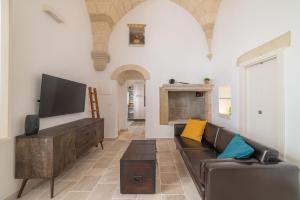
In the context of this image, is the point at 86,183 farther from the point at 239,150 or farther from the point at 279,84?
the point at 279,84

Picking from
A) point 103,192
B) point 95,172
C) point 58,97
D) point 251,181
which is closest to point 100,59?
point 58,97

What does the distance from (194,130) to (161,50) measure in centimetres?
305

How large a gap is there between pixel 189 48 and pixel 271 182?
4854 millimetres

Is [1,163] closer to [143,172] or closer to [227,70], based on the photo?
[143,172]

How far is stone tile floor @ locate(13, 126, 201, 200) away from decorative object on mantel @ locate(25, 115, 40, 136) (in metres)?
0.89

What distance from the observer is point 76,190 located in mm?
2580

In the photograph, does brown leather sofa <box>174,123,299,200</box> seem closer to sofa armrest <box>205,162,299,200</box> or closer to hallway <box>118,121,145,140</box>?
sofa armrest <box>205,162,299,200</box>

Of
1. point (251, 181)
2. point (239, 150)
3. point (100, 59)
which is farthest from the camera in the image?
point (100, 59)

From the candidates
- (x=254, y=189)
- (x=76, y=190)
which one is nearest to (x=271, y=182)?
(x=254, y=189)

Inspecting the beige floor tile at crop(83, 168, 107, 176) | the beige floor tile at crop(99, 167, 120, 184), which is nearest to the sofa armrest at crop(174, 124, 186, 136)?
the beige floor tile at crop(99, 167, 120, 184)

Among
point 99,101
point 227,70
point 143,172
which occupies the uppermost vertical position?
point 227,70

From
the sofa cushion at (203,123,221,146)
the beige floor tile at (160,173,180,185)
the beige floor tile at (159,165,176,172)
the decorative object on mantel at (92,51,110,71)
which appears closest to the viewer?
the beige floor tile at (160,173,180,185)

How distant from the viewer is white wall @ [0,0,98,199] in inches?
90.7

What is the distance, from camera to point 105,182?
2.82m
